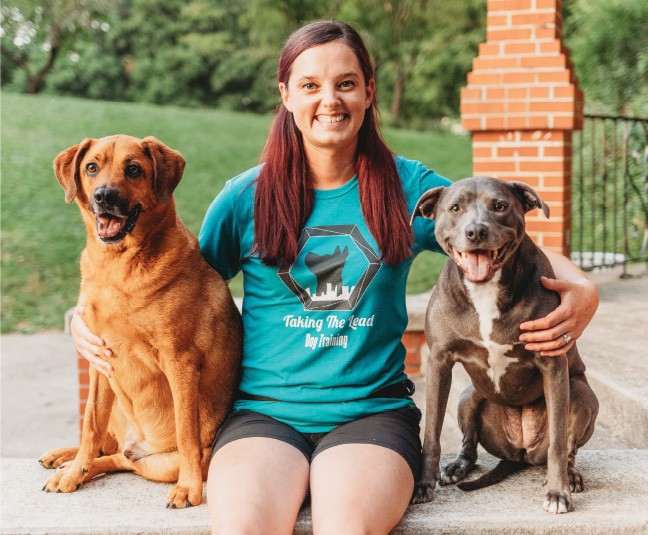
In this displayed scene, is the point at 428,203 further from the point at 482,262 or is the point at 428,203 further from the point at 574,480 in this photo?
the point at 574,480

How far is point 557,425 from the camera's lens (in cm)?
252

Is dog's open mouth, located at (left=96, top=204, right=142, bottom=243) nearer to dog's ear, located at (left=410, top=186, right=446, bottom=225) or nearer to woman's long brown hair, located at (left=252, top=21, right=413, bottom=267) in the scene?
woman's long brown hair, located at (left=252, top=21, right=413, bottom=267)

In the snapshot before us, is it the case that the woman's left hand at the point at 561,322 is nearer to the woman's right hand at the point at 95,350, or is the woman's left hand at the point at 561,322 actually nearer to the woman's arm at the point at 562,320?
the woman's arm at the point at 562,320

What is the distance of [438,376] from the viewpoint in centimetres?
266

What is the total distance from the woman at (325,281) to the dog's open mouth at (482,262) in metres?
0.24

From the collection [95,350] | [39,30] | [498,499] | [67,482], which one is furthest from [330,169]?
[39,30]

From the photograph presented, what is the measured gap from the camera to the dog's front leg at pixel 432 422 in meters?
2.66

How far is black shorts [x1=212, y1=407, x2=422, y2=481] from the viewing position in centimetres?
255

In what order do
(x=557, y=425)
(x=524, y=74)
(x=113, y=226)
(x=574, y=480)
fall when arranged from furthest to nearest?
(x=524, y=74) < (x=574, y=480) < (x=113, y=226) < (x=557, y=425)

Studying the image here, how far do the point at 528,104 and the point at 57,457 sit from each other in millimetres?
3888

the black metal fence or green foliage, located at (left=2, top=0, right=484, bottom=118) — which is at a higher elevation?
green foliage, located at (left=2, top=0, right=484, bottom=118)

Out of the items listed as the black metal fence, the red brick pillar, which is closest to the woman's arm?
the red brick pillar

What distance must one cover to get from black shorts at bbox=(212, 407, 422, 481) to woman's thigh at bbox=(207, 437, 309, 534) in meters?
0.05

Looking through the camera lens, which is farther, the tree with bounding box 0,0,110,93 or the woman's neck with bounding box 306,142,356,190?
the tree with bounding box 0,0,110,93
